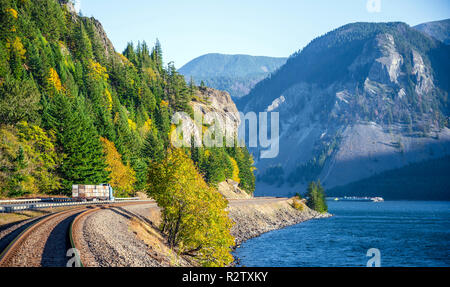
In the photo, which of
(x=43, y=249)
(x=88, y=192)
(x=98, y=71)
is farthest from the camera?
(x=98, y=71)

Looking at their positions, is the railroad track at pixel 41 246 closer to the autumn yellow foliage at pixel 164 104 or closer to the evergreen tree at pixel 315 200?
the autumn yellow foliage at pixel 164 104

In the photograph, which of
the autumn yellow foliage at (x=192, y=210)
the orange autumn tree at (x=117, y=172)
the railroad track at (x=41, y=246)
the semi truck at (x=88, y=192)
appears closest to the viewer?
the railroad track at (x=41, y=246)

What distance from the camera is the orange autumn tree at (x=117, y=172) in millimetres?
68500

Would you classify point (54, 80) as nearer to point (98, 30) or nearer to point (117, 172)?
point (117, 172)

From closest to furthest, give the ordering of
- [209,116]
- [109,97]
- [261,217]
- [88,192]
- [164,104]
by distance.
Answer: [88,192] < [261,217] < [109,97] < [164,104] < [209,116]

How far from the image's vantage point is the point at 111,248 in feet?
74.2

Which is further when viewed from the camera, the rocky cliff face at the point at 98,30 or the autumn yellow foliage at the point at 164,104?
the rocky cliff face at the point at 98,30

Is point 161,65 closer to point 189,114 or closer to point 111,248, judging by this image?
point 189,114

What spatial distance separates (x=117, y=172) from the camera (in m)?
68.9

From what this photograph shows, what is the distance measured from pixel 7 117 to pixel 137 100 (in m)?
66.3

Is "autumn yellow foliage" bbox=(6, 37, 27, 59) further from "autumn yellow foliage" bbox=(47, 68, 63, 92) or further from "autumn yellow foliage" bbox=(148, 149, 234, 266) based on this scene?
"autumn yellow foliage" bbox=(148, 149, 234, 266)

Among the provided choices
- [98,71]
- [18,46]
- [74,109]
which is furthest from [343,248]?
[98,71]

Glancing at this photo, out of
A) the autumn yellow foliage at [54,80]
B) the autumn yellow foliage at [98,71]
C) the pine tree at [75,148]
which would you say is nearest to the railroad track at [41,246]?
the pine tree at [75,148]

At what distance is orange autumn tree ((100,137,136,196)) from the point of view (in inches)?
2697
